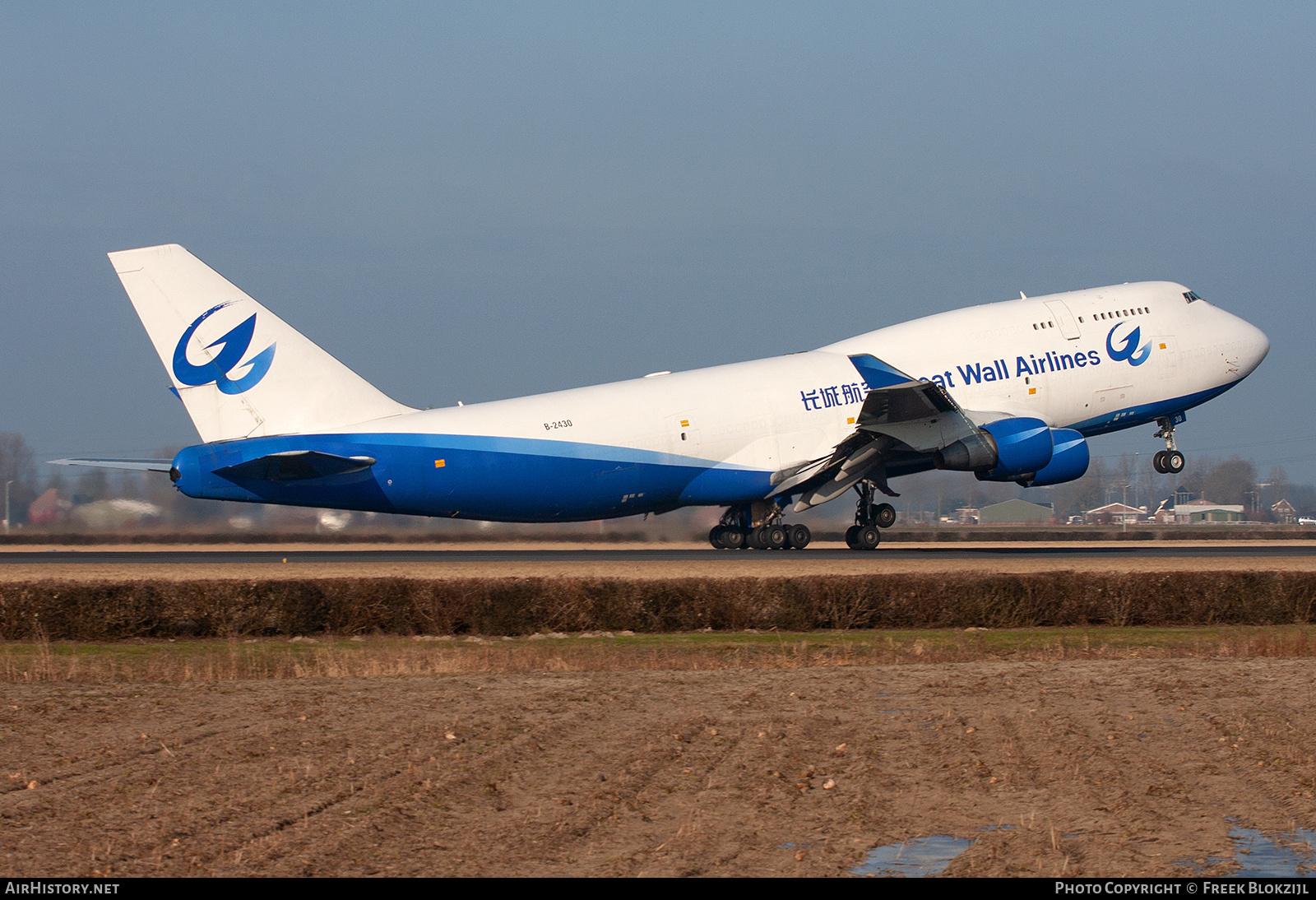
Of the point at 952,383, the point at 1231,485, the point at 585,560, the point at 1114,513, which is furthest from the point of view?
the point at 1114,513

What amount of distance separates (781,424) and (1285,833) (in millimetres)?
27231

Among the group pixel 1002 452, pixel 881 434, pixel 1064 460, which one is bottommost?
pixel 1064 460

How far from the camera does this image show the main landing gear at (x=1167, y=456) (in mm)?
39656

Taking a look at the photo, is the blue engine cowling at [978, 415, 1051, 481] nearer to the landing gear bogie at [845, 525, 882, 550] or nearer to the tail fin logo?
the landing gear bogie at [845, 525, 882, 550]

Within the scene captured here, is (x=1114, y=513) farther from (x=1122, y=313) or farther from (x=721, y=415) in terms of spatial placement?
(x=721, y=415)

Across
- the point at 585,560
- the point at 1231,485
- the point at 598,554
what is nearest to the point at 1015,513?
the point at 1231,485

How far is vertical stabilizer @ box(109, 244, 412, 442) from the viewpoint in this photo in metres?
30.7

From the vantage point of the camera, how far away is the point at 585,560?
34.0 m

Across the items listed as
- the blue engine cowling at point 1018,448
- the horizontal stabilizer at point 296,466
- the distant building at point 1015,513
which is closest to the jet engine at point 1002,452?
the blue engine cowling at point 1018,448

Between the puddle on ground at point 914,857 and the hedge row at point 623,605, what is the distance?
13.3 m

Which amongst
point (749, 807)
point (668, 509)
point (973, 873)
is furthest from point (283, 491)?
point (973, 873)

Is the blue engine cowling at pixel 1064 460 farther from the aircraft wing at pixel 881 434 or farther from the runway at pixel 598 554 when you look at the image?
the aircraft wing at pixel 881 434

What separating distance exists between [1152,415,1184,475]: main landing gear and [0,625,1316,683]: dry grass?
17469 millimetres

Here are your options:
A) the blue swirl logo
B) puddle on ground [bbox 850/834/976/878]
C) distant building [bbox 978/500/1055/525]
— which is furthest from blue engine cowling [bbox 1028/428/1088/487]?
distant building [bbox 978/500/1055/525]
